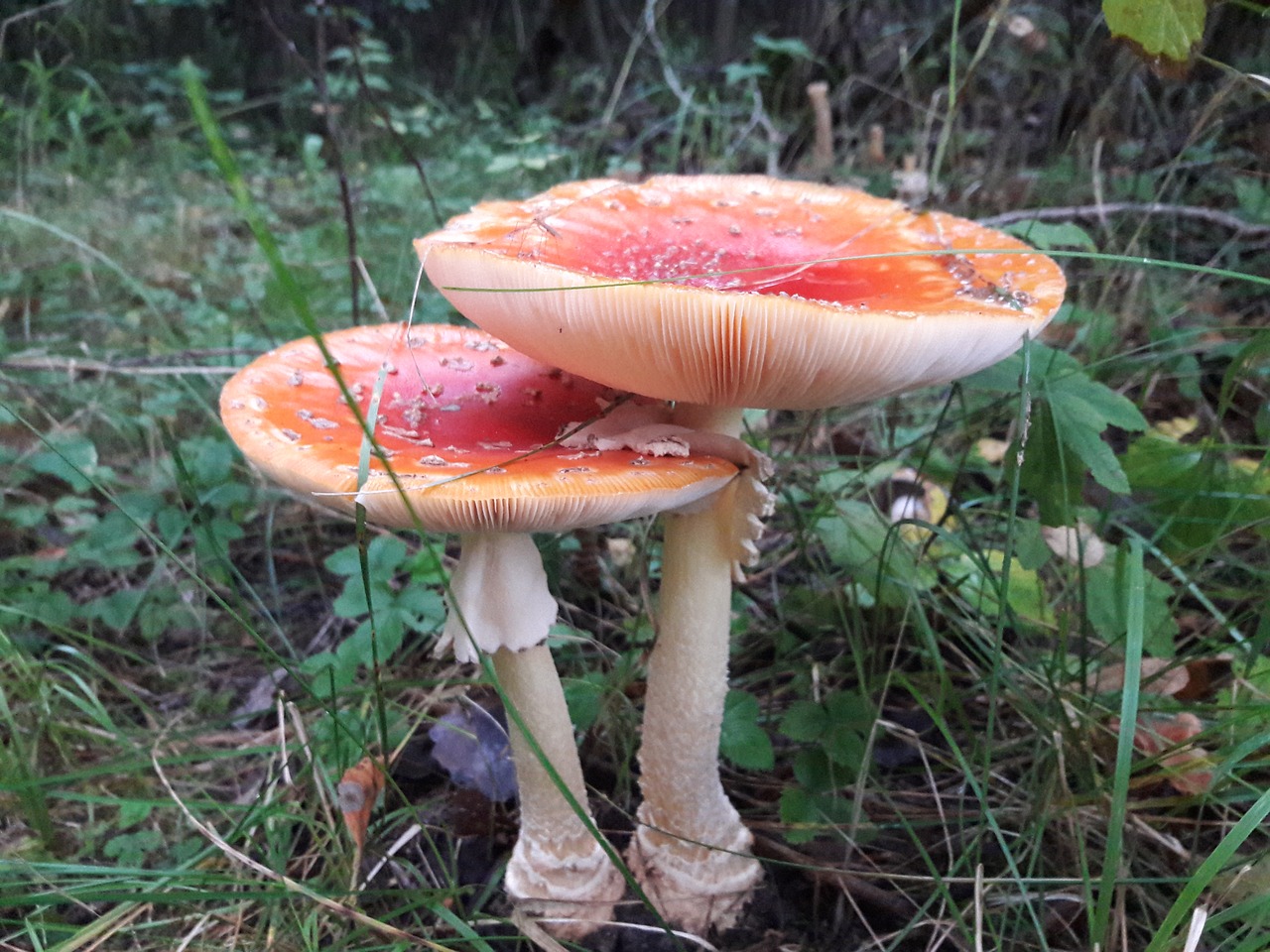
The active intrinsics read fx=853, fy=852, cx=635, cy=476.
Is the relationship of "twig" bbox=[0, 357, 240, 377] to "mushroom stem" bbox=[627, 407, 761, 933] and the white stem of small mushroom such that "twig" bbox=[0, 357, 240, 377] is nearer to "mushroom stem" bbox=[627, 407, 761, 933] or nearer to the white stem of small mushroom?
the white stem of small mushroom

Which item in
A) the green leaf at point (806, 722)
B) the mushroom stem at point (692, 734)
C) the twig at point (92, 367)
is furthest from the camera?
the twig at point (92, 367)

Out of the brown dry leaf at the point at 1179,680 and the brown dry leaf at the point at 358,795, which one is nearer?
the brown dry leaf at the point at 358,795

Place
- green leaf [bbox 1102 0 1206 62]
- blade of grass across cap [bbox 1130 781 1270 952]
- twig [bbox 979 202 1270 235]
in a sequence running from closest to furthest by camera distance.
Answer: blade of grass across cap [bbox 1130 781 1270 952], green leaf [bbox 1102 0 1206 62], twig [bbox 979 202 1270 235]

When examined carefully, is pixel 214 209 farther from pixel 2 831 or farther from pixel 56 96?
pixel 2 831

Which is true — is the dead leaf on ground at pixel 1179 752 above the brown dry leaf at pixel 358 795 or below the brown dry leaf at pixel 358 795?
above

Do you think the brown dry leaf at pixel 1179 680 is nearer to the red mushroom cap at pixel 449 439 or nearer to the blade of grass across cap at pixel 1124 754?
the blade of grass across cap at pixel 1124 754

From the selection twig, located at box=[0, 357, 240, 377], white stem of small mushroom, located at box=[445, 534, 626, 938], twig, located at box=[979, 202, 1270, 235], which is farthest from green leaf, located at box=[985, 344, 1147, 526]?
twig, located at box=[0, 357, 240, 377]

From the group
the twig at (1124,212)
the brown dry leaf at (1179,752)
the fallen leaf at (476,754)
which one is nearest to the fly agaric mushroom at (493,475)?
the fallen leaf at (476,754)
